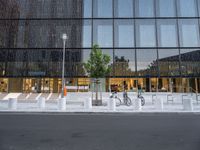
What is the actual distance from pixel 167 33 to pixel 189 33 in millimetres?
3662

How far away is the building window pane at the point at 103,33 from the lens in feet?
91.5

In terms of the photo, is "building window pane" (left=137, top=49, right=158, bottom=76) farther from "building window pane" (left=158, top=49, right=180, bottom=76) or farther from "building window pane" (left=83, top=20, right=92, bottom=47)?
"building window pane" (left=83, top=20, right=92, bottom=47)

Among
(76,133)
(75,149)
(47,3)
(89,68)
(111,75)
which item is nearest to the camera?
(75,149)

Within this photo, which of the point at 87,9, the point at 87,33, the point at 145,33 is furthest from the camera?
the point at 87,9

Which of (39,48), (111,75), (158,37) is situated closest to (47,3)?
(39,48)

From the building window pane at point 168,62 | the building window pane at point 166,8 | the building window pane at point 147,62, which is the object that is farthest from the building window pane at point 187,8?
the building window pane at point 147,62

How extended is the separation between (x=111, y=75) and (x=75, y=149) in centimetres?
2251

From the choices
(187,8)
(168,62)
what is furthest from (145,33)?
(187,8)

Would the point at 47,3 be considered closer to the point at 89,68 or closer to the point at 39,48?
the point at 39,48

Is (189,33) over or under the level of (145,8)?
under

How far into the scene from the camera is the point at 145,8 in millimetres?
28703

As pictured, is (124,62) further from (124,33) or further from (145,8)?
(145,8)

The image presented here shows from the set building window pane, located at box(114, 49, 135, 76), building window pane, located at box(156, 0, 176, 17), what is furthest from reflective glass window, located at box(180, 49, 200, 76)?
building window pane, located at box(114, 49, 135, 76)

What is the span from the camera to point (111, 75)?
26.9 m
